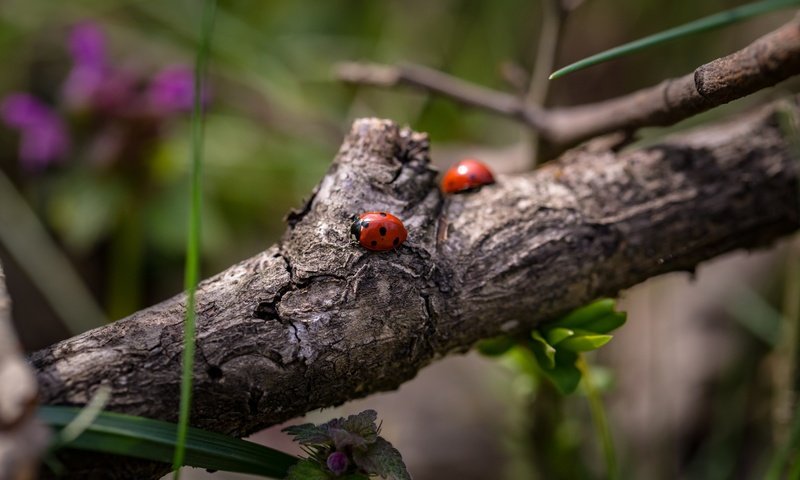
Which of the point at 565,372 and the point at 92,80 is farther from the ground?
the point at 92,80

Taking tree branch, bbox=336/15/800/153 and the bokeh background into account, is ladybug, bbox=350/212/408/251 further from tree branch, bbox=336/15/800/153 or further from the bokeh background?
the bokeh background

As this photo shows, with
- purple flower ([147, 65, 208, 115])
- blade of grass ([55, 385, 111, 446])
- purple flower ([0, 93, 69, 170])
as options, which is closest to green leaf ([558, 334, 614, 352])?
blade of grass ([55, 385, 111, 446])

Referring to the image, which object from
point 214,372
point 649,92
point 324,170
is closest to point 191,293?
point 214,372

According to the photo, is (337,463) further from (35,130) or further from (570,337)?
(35,130)

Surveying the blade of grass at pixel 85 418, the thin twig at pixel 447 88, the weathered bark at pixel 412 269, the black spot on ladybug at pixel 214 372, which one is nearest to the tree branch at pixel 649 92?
the thin twig at pixel 447 88

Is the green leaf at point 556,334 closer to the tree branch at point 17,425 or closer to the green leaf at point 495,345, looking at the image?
the green leaf at point 495,345

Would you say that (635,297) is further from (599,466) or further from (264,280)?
(264,280)

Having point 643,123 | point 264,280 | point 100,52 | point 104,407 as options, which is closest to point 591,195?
point 643,123
